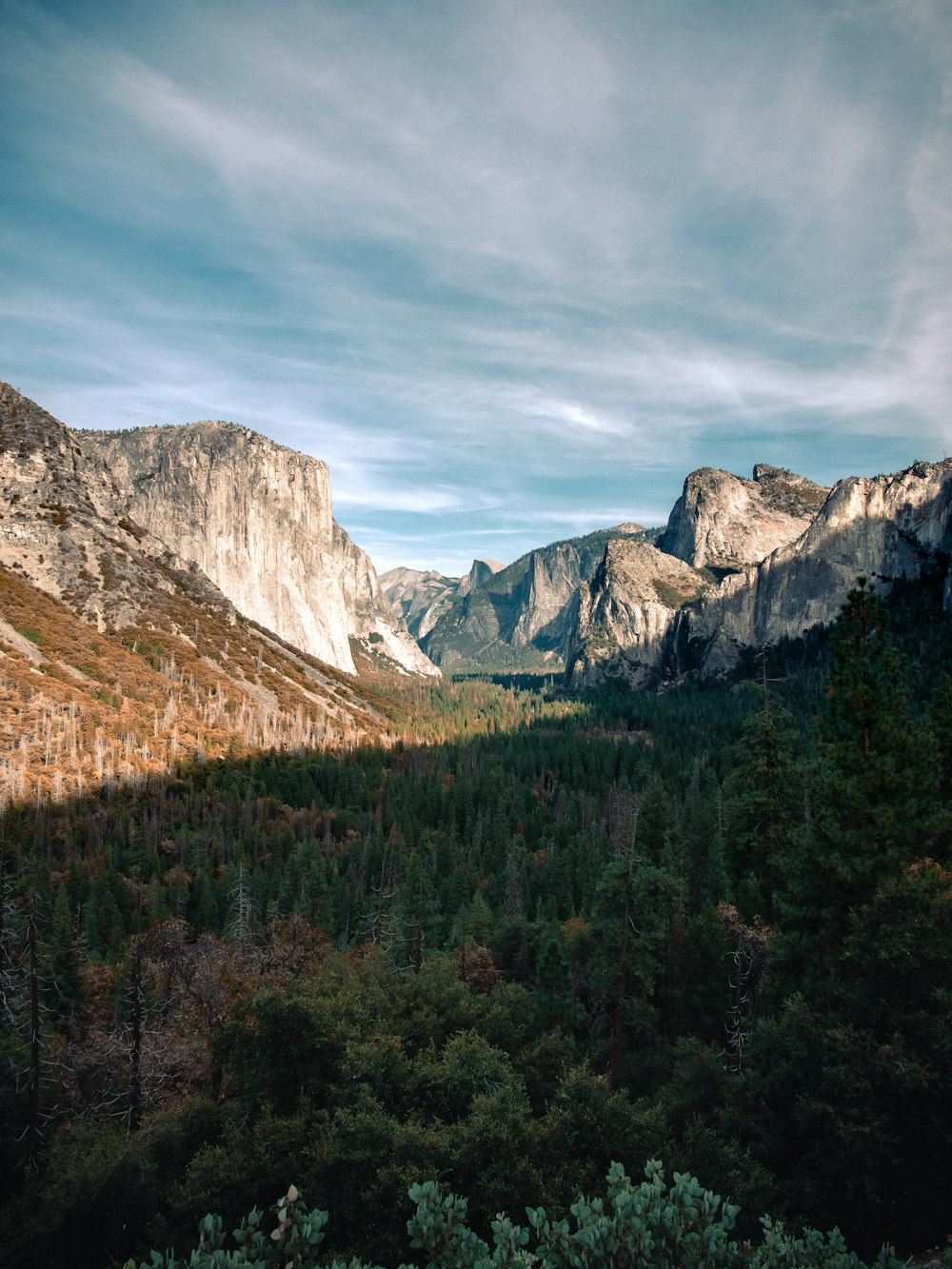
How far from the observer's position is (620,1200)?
8.83 meters

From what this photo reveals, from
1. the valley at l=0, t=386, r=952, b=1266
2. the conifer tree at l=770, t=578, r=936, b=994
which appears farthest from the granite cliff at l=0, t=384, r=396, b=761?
the conifer tree at l=770, t=578, r=936, b=994

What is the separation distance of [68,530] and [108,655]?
141 ft

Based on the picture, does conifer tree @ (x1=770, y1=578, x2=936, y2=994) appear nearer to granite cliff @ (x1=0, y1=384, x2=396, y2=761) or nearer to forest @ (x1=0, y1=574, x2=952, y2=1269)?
forest @ (x1=0, y1=574, x2=952, y2=1269)

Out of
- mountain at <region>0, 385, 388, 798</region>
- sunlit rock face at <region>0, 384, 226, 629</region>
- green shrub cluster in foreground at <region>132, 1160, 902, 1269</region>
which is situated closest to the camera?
green shrub cluster in foreground at <region>132, 1160, 902, 1269</region>

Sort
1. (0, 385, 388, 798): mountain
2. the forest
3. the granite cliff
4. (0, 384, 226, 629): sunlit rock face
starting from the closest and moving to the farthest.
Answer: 1. the forest
2. (0, 385, 388, 798): mountain
3. the granite cliff
4. (0, 384, 226, 629): sunlit rock face

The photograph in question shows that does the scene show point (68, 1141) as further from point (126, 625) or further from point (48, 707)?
point (126, 625)

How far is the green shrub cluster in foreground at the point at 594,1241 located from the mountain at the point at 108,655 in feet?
303

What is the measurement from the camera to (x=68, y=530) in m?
152

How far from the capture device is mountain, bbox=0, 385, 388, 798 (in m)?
98.9

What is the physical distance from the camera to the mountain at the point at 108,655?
324ft

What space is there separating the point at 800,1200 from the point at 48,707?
114403mm

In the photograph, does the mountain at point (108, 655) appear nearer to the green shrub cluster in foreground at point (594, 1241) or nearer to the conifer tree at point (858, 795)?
the green shrub cluster in foreground at point (594, 1241)

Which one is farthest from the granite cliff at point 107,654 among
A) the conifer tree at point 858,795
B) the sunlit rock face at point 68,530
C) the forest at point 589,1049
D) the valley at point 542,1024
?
the conifer tree at point 858,795

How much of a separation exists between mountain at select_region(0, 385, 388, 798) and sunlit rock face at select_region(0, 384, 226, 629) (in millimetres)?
341
